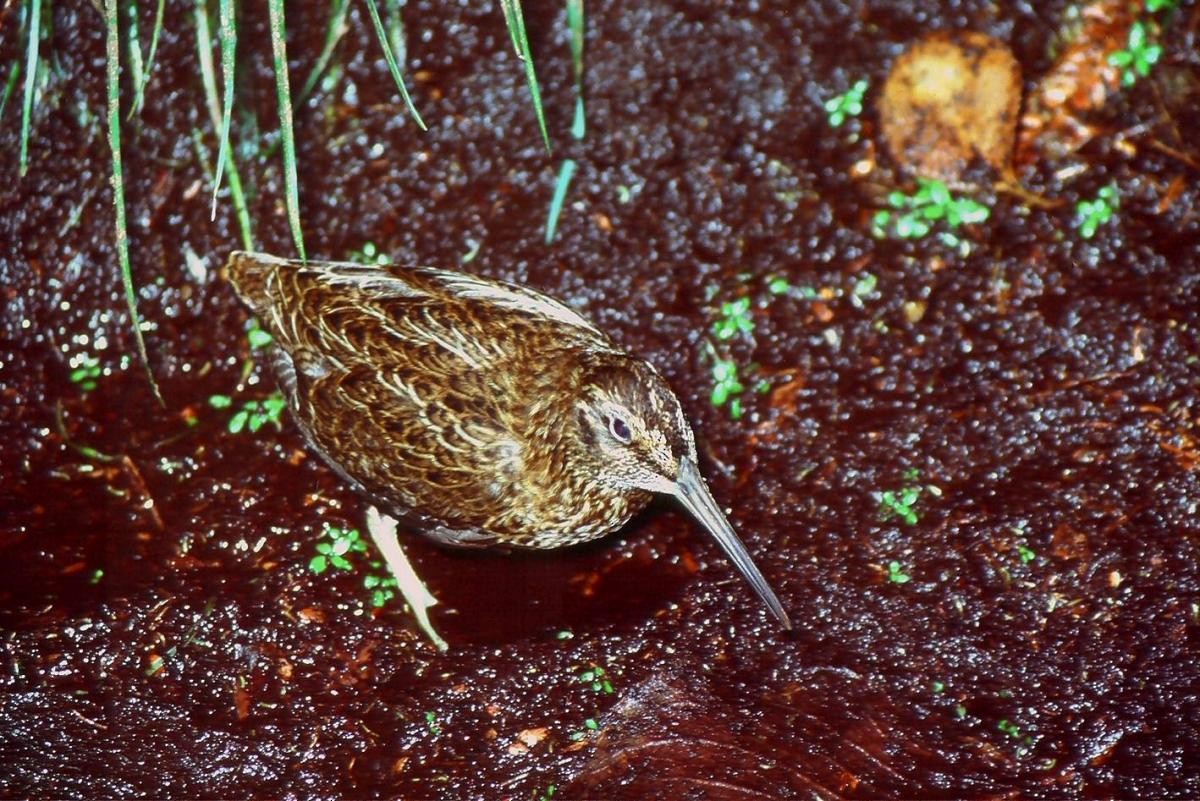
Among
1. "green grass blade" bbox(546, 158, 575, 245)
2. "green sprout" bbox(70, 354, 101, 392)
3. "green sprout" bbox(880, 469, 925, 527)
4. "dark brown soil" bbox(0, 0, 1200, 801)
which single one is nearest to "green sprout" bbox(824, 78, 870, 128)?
"dark brown soil" bbox(0, 0, 1200, 801)

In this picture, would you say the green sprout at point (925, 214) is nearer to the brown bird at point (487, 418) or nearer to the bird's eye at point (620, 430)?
the brown bird at point (487, 418)

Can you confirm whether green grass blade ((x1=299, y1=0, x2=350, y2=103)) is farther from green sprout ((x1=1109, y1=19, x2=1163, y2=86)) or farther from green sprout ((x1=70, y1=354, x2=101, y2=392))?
green sprout ((x1=1109, y1=19, x2=1163, y2=86))

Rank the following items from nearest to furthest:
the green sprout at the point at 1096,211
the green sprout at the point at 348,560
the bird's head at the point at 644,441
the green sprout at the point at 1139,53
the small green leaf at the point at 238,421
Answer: the bird's head at the point at 644,441
the green sprout at the point at 348,560
the small green leaf at the point at 238,421
the green sprout at the point at 1096,211
the green sprout at the point at 1139,53

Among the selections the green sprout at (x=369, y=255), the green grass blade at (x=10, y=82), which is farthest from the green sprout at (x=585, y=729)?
the green grass blade at (x=10, y=82)

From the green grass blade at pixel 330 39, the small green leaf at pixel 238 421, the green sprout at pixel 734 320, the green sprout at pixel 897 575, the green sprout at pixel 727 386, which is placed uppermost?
the green grass blade at pixel 330 39

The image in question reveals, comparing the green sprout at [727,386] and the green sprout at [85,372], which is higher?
the green sprout at [85,372]

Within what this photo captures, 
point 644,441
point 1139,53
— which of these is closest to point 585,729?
point 644,441

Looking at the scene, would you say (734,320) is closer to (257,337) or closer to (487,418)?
(487,418)
